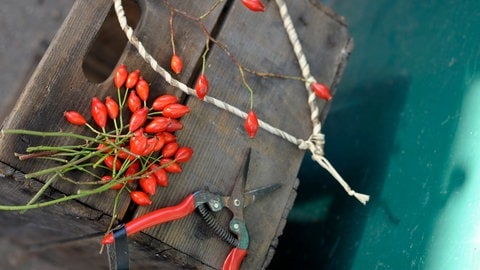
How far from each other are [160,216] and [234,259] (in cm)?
22

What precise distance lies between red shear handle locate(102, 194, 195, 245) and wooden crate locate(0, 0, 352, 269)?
0.15 ft

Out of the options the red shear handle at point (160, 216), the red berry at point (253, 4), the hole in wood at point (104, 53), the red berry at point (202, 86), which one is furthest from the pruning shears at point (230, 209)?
the hole in wood at point (104, 53)

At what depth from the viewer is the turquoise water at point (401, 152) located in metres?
1.38

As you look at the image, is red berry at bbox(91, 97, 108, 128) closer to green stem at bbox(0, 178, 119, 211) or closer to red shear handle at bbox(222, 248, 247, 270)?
green stem at bbox(0, 178, 119, 211)

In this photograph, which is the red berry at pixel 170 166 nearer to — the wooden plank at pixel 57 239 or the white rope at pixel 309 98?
the wooden plank at pixel 57 239

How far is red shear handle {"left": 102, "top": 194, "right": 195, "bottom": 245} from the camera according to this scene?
47.0 inches

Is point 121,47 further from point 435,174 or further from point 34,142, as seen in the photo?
point 435,174

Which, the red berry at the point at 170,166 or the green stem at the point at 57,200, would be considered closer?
the green stem at the point at 57,200

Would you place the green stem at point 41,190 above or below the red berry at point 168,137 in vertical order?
below

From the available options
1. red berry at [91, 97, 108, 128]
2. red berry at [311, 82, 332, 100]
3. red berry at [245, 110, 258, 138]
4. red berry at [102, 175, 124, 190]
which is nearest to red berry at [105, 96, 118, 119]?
red berry at [91, 97, 108, 128]

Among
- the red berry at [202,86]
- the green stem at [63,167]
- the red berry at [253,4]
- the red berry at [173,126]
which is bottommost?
the green stem at [63,167]

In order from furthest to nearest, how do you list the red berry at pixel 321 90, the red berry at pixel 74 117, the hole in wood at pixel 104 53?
the hole in wood at pixel 104 53
the red berry at pixel 321 90
the red berry at pixel 74 117

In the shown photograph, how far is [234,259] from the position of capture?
4.45 ft

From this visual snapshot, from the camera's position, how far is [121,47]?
1.91 meters
